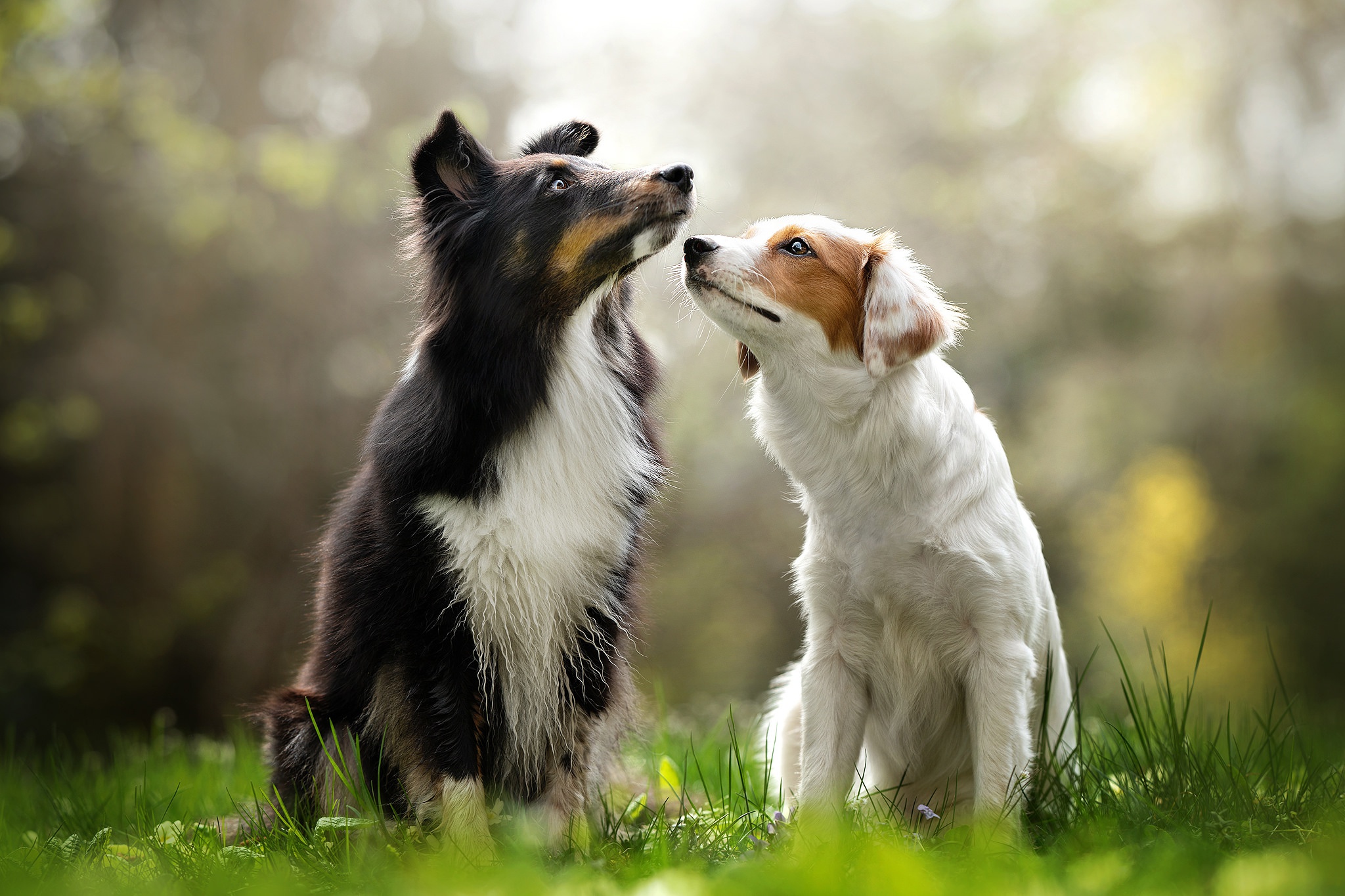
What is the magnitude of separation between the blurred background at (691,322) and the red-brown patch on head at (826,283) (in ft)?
17.6

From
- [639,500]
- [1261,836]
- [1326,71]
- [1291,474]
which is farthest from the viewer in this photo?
[1291,474]

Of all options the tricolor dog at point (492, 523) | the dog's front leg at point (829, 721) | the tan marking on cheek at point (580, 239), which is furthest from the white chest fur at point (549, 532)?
the dog's front leg at point (829, 721)

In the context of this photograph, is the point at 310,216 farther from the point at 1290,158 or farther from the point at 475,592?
the point at 1290,158

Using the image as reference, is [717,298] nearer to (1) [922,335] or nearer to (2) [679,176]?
(2) [679,176]

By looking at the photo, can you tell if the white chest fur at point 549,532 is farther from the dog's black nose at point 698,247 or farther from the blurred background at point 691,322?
the blurred background at point 691,322

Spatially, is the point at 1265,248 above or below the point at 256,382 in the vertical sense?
above

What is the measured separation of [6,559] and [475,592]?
8691 millimetres

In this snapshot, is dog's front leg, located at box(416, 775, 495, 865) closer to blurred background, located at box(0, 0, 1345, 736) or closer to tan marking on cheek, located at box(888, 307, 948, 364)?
tan marking on cheek, located at box(888, 307, 948, 364)

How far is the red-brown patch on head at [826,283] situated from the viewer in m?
2.91

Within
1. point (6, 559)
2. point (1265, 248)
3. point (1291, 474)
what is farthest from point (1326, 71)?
point (6, 559)

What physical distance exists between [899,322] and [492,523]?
1.30m

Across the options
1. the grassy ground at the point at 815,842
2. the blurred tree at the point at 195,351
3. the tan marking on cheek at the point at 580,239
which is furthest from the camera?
the blurred tree at the point at 195,351

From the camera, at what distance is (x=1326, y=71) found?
428 inches

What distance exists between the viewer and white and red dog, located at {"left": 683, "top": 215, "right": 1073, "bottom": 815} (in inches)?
109
